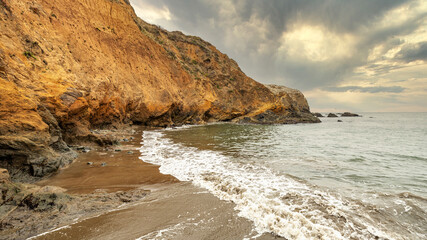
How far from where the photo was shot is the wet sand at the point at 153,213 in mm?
3199

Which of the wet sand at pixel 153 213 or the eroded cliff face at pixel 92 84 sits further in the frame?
the eroded cliff face at pixel 92 84

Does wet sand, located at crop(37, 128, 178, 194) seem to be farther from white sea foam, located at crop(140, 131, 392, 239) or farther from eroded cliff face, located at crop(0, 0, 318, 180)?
white sea foam, located at crop(140, 131, 392, 239)

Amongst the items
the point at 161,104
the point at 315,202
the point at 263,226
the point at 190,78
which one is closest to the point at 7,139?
the point at 263,226

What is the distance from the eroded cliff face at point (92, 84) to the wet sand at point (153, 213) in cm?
176

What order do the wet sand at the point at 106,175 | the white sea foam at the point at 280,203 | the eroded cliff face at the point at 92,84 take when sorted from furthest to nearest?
1. the eroded cliff face at the point at 92,84
2. the wet sand at the point at 106,175
3. the white sea foam at the point at 280,203

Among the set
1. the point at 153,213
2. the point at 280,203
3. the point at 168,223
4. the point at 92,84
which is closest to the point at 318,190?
the point at 280,203

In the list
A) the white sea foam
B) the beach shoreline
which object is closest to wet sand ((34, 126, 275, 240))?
the beach shoreline

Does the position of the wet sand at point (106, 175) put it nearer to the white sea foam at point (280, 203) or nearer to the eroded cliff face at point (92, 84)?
the eroded cliff face at point (92, 84)

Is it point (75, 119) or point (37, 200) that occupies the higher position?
point (75, 119)

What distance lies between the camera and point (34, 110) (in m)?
6.45

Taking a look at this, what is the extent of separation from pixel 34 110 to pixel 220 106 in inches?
1330

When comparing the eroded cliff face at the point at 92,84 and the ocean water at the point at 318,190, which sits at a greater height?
the eroded cliff face at the point at 92,84

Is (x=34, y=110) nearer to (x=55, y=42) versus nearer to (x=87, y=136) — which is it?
(x=87, y=136)

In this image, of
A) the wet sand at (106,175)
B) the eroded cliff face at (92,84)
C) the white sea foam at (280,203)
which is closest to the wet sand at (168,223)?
the white sea foam at (280,203)
